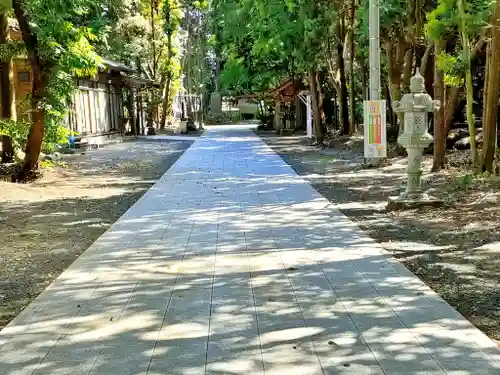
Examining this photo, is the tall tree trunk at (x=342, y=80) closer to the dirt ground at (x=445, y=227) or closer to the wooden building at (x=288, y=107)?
the wooden building at (x=288, y=107)

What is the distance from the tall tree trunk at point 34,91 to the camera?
1295 cm

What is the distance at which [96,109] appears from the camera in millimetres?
27328

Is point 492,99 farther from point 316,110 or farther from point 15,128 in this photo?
point 316,110

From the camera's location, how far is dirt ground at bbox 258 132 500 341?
5324 mm

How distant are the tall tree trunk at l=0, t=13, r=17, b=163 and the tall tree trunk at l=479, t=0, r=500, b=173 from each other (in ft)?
35.6

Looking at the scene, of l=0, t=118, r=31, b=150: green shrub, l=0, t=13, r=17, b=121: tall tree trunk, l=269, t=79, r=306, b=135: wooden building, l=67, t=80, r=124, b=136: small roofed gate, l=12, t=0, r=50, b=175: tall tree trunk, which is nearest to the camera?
l=12, t=0, r=50, b=175: tall tree trunk

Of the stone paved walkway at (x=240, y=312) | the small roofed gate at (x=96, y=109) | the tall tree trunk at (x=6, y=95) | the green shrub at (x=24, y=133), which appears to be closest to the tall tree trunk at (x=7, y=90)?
the tall tree trunk at (x=6, y=95)

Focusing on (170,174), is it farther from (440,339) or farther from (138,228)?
(440,339)

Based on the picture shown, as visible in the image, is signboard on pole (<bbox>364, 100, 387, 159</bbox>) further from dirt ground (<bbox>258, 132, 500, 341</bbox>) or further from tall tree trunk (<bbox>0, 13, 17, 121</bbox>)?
tall tree trunk (<bbox>0, 13, 17, 121</bbox>)

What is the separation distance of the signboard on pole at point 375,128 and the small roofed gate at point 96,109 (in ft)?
38.5

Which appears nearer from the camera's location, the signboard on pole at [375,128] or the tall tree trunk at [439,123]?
the tall tree trunk at [439,123]

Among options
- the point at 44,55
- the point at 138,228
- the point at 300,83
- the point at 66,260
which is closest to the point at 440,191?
the point at 138,228

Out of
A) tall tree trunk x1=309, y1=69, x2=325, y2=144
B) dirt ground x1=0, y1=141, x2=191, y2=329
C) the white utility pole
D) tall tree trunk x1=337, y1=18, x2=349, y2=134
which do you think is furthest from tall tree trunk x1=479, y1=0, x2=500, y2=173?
tall tree trunk x1=309, y1=69, x2=325, y2=144

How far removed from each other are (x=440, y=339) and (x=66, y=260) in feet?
14.1
